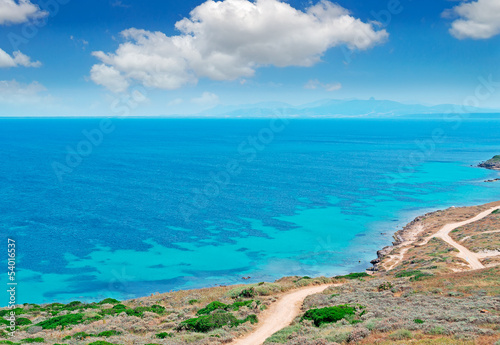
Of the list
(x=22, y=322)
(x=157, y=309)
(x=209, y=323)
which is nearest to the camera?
(x=209, y=323)

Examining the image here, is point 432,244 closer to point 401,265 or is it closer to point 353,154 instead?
point 401,265

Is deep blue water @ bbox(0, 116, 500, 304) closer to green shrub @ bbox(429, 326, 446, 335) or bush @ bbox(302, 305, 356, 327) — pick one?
bush @ bbox(302, 305, 356, 327)

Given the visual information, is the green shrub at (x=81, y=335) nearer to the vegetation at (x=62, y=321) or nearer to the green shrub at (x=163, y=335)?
the vegetation at (x=62, y=321)

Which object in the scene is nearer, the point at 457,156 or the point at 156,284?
the point at 156,284

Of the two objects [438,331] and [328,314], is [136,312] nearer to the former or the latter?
[328,314]

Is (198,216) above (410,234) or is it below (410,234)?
above

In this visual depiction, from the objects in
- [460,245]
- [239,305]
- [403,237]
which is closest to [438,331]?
[239,305]

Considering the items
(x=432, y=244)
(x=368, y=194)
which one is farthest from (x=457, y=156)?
(x=432, y=244)
